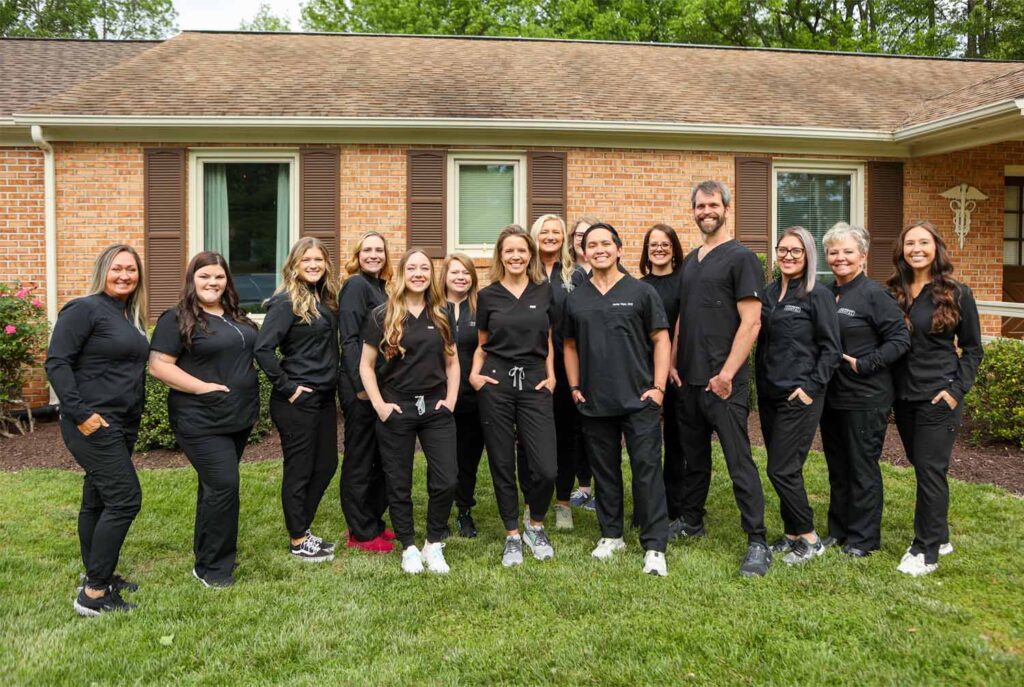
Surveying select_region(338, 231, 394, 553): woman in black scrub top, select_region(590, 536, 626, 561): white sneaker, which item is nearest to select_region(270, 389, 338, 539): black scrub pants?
select_region(338, 231, 394, 553): woman in black scrub top

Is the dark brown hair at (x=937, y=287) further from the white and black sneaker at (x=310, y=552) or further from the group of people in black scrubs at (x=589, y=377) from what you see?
the white and black sneaker at (x=310, y=552)

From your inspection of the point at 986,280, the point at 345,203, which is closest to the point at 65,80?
the point at 345,203

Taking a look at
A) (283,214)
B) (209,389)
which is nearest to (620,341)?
(209,389)

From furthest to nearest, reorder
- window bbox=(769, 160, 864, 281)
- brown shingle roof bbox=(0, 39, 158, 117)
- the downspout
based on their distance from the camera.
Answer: window bbox=(769, 160, 864, 281)
brown shingle roof bbox=(0, 39, 158, 117)
the downspout

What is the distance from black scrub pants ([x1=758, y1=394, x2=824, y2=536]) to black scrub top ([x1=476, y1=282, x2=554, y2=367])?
1329 millimetres

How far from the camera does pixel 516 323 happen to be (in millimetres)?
4070

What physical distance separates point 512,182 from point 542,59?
3323mm

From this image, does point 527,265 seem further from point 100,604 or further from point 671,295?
point 100,604

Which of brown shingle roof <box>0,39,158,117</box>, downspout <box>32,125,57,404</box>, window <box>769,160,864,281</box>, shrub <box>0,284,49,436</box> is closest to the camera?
shrub <box>0,284,49,436</box>

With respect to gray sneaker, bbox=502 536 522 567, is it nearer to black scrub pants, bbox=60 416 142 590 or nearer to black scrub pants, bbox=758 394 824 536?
black scrub pants, bbox=758 394 824 536

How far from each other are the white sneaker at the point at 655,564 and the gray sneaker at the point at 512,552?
0.70 m

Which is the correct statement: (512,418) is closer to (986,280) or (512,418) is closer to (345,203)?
(345,203)

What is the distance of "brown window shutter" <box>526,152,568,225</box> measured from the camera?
8859 mm

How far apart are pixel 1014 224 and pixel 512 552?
993cm
